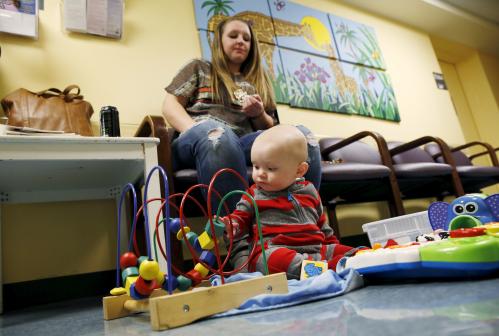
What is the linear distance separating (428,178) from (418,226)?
0.78m

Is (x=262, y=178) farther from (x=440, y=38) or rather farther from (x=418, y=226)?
(x=440, y=38)

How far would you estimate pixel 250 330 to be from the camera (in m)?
0.48

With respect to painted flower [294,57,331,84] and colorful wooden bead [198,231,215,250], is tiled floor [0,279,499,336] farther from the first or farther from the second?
painted flower [294,57,331,84]

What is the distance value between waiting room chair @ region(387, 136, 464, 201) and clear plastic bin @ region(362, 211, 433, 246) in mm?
504

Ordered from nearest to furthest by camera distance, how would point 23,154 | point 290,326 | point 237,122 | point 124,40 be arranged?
point 290,326 < point 23,154 < point 237,122 < point 124,40

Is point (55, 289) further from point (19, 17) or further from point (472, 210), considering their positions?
point (472, 210)

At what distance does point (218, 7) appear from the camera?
7.07ft

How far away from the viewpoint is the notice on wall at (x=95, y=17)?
167 cm

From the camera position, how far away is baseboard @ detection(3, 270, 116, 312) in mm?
1314

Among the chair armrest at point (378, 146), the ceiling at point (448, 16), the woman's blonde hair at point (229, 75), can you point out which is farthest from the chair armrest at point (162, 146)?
the ceiling at point (448, 16)

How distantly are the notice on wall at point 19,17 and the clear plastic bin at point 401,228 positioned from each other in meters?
1.60

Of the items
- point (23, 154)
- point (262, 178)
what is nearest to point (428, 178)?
point (262, 178)

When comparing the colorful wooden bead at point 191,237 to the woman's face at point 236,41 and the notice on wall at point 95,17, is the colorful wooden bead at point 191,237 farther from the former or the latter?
the notice on wall at point 95,17

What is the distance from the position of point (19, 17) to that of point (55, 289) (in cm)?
112
